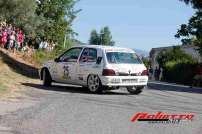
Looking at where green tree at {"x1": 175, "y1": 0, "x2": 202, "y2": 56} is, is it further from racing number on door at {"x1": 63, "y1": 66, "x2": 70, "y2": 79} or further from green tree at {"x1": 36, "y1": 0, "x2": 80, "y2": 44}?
racing number on door at {"x1": 63, "y1": 66, "x2": 70, "y2": 79}

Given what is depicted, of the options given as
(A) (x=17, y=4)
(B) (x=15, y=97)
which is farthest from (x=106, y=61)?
(A) (x=17, y=4)

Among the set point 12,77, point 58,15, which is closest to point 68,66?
point 12,77

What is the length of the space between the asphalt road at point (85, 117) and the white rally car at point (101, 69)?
1854 millimetres

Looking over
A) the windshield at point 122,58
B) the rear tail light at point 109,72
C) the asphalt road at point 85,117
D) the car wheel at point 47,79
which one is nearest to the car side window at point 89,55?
the windshield at point 122,58

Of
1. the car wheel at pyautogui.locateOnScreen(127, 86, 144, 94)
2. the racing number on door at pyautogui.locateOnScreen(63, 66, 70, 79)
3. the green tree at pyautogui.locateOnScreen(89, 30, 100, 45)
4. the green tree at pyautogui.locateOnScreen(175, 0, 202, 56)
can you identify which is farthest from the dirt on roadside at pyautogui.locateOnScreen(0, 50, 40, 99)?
the green tree at pyautogui.locateOnScreen(89, 30, 100, 45)


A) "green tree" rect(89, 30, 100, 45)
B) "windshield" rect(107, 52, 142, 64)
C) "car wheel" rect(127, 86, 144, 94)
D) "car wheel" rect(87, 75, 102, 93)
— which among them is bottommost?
"car wheel" rect(127, 86, 144, 94)

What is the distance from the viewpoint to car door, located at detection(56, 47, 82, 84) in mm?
20031

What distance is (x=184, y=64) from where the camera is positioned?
6016cm

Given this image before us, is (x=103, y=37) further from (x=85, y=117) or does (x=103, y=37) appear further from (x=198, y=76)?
(x=85, y=117)

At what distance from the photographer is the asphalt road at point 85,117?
10.6m

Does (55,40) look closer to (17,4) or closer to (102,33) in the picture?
(17,4)

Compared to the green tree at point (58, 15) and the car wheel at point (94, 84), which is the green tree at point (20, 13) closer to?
the green tree at point (58, 15)

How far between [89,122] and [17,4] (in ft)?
89.6

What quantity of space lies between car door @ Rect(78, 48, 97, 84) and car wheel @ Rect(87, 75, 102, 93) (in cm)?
20
